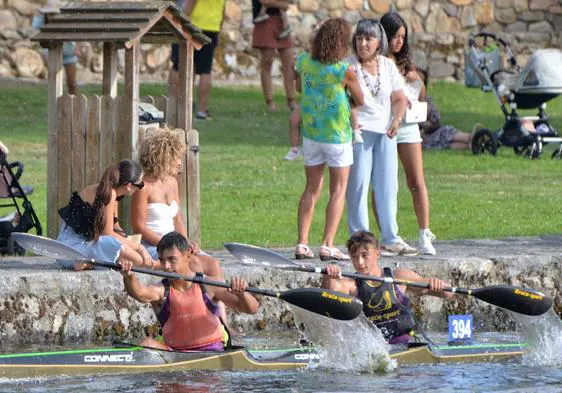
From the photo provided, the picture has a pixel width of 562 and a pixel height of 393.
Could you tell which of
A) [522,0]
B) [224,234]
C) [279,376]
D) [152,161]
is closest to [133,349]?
[279,376]

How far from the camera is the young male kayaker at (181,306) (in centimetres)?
1030

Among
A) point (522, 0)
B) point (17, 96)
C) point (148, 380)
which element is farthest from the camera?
point (522, 0)

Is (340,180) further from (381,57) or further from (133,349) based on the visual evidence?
(133,349)

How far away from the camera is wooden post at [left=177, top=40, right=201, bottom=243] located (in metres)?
12.2

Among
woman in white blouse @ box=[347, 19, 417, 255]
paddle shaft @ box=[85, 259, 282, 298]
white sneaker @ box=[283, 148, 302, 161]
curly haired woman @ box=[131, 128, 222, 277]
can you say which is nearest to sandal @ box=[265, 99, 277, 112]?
white sneaker @ box=[283, 148, 302, 161]

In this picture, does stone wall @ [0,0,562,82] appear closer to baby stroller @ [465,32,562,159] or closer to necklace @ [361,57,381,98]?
baby stroller @ [465,32,562,159]

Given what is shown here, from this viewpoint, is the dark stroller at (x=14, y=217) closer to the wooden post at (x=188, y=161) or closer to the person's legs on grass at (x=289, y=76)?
the wooden post at (x=188, y=161)

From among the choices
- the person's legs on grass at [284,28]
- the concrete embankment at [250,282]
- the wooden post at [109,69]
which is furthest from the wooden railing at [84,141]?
the person's legs on grass at [284,28]

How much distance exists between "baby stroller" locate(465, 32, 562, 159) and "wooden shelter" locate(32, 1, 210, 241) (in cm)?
701

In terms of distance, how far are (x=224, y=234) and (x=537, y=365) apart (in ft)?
11.4

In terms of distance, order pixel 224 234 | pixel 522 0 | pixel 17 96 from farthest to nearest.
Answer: pixel 522 0, pixel 17 96, pixel 224 234

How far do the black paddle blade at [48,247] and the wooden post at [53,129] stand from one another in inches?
65.6

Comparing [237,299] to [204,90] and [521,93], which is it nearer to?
[521,93]

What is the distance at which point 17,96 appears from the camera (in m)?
20.5
